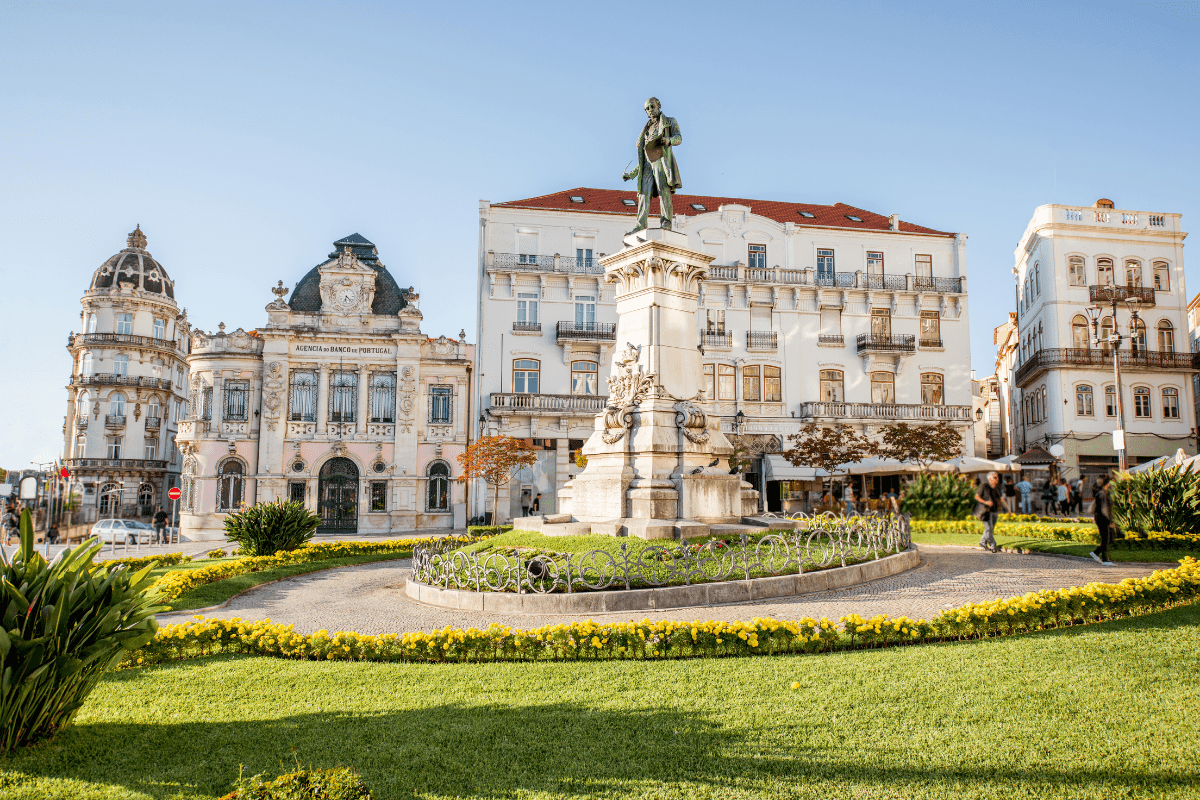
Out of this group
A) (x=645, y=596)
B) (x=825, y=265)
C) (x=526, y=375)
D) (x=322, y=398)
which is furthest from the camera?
(x=825, y=265)

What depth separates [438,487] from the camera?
119 feet

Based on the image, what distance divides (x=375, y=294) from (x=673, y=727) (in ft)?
114

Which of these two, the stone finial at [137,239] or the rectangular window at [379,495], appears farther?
the stone finial at [137,239]

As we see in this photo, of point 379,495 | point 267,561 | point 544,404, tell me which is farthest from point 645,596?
point 379,495

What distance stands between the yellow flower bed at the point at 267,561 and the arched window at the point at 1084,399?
108ft

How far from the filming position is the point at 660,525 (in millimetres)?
11984

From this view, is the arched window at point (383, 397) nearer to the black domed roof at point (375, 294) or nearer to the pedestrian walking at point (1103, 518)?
the black domed roof at point (375, 294)

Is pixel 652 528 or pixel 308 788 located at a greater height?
pixel 652 528

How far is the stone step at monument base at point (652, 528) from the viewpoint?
39.2 feet

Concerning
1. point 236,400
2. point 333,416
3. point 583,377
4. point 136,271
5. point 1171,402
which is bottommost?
point 333,416

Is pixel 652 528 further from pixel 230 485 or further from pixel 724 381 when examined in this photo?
pixel 230 485

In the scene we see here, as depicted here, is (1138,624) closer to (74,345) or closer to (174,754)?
(174,754)

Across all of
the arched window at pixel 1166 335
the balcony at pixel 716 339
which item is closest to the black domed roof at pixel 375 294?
the balcony at pixel 716 339

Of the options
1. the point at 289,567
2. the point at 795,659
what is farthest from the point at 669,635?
the point at 289,567
